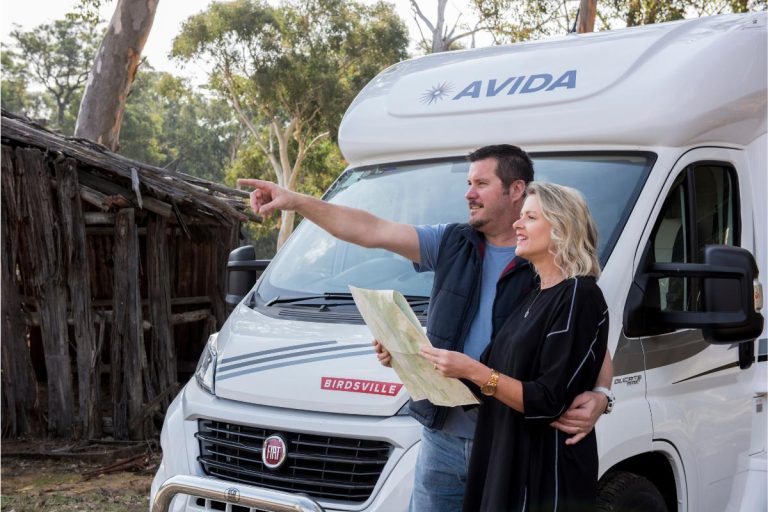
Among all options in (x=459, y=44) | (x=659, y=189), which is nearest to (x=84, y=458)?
(x=659, y=189)

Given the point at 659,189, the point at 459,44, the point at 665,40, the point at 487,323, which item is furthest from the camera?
the point at 459,44

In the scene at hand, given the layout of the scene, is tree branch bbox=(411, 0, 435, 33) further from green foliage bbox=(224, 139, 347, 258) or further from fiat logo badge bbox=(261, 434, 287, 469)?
fiat logo badge bbox=(261, 434, 287, 469)

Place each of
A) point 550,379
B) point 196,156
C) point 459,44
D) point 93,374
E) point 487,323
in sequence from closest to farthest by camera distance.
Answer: point 550,379 → point 487,323 → point 93,374 → point 459,44 → point 196,156

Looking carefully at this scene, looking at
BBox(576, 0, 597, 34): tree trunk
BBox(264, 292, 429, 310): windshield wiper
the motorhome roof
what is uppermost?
BBox(576, 0, 597, 34): tree trunk

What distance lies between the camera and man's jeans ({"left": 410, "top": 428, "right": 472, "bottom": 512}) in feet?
11.0

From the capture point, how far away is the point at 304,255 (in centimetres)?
504

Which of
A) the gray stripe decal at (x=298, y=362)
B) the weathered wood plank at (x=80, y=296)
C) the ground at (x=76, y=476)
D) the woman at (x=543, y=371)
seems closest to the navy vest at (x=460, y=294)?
the woman at (x=543, y=371)

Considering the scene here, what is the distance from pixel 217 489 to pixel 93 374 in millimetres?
6340

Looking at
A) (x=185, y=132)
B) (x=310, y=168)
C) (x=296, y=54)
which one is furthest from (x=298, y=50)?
(x=185, y=132)

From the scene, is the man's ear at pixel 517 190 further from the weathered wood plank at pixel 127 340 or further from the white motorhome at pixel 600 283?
the weathered wood plank at pixel 127 340

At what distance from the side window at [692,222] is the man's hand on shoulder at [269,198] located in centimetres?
167

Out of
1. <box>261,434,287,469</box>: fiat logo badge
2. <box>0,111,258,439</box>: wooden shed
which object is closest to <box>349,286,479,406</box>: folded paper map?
<box>261,434,287,469</box>: fiat logo badge

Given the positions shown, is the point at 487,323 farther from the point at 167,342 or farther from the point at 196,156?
the point at 196,156

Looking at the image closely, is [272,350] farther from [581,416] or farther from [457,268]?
[581,416]
